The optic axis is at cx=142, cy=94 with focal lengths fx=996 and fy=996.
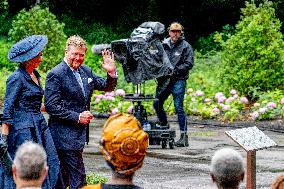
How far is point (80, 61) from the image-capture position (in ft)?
32.3

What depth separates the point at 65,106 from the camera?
32.3 feet

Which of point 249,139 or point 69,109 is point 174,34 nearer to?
point 69,109

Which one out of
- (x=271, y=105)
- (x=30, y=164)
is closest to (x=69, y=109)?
(x=30, y=164)

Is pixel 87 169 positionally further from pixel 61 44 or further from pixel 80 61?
pixel 61 44

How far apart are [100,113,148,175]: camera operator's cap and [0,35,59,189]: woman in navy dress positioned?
3.59 metres

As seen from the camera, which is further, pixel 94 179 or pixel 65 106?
pixel 94 179

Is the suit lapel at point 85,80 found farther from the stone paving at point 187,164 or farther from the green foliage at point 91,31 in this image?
the green foliage at point 91,31

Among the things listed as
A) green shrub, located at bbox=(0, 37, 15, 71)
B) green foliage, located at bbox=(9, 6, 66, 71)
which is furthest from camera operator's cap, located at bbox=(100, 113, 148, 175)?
green shrub, located at bbox=(0, 37, 15, 71)

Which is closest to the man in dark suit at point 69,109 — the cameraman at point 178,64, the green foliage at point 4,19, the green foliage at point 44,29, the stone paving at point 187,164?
the stone paving at point 187,164

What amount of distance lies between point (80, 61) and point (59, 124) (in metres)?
0.66

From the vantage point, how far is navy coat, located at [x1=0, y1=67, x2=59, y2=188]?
30.6 ft

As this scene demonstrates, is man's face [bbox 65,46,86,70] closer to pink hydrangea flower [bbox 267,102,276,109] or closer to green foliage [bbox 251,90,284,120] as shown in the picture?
green foliage [bbox 251,90,284,120]

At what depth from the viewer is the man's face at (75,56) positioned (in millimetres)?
9797

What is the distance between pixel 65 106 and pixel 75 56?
506mm
